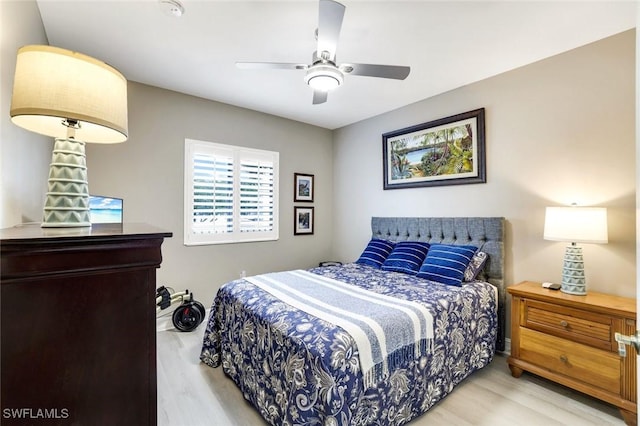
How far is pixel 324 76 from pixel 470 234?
87.2 inches

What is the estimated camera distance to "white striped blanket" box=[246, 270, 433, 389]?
5.27 ft

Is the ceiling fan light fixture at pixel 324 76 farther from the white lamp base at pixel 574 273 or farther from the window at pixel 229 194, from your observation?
the white lamp base at pixel 574 273

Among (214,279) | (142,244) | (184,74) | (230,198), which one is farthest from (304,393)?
(184,74)

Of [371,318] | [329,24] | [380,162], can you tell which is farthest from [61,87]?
[380,162]

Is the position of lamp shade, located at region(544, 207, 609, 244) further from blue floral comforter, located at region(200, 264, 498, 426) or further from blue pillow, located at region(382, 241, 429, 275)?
blue pillow, located at region(382, 241, 429, 275)

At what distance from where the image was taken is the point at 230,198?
149 inches

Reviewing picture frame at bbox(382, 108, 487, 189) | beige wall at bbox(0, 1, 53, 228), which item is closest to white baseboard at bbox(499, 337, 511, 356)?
picture frame at bbox(382, 108, 487, 189)

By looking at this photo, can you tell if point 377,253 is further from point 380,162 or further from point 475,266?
point 380,162

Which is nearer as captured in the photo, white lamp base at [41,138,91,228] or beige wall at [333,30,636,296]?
white lamp base at [41,138,91,228]

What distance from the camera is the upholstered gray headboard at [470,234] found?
2.79m

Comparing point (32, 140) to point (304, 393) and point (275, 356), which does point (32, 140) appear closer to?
point (275, 356)

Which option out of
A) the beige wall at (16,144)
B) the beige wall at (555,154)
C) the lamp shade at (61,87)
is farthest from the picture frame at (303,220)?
the lamp shade at (61,87)

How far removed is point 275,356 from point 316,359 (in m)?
0.38

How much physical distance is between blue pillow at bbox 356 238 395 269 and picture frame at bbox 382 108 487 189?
806 millimetres
